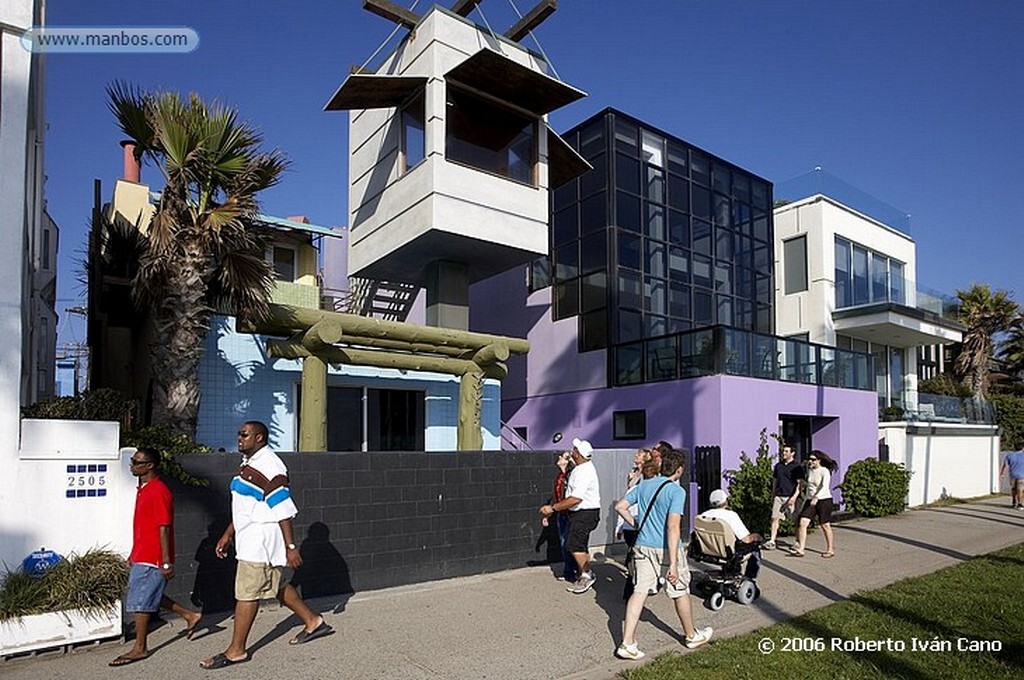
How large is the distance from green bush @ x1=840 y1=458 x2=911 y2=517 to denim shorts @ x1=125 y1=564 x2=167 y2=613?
49.6ft

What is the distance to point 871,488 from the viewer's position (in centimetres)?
1689

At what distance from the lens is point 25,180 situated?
740 cm

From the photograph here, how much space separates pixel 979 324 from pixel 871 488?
755 inches

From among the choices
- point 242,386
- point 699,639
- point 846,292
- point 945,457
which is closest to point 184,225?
point 242,386

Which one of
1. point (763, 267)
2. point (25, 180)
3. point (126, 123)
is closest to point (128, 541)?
point (25, 180)

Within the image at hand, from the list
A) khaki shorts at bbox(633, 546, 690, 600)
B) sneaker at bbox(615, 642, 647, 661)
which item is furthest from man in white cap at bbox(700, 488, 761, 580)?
sneaker at bbox(615, 642, 647, 661)

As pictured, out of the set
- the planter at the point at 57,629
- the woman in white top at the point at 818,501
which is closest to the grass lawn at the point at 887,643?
the woman in white top at the point at 818,501

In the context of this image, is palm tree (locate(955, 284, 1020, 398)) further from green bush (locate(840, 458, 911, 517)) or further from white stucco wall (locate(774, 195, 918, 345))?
green bush (locate(840, 458, 911, 517))

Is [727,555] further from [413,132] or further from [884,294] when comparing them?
[884,294]

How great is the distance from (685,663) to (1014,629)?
3.42 m

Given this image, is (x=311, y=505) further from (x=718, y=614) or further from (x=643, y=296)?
(x=643, y=296)

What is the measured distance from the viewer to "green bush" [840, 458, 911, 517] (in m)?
16.9

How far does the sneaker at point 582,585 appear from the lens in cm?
894

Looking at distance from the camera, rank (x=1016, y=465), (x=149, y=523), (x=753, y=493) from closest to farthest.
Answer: (x=149, y=523), (x=753, y=493), (x=1016, y=465)
